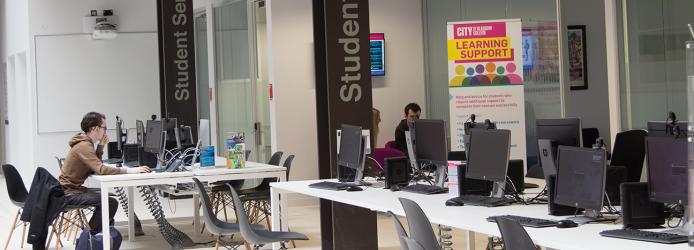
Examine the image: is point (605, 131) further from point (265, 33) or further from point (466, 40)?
point (265, 33)

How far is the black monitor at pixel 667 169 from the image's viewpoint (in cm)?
439

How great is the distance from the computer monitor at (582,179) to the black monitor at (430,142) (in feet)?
5.60

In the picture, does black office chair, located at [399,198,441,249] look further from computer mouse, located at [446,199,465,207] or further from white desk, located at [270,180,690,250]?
computer mouse, located at [446,199,465,207]

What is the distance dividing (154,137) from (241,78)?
3.80m

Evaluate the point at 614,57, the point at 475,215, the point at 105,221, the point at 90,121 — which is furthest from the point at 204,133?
the point at 475,215

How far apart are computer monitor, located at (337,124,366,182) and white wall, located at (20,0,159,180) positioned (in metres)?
9.41

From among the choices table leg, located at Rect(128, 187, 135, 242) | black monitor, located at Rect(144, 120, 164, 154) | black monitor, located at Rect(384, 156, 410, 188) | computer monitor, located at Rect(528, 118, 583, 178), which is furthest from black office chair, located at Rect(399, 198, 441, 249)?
table leg, located at Rect(128, 187, 135, 242)

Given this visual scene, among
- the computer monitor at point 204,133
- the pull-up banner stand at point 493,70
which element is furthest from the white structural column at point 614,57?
the computer monitor at point 204,133

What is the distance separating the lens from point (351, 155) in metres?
7.29

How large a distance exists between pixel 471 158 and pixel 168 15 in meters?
7.06

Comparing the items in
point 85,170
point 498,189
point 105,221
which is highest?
point 85,170

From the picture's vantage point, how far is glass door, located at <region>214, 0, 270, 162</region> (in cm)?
1329

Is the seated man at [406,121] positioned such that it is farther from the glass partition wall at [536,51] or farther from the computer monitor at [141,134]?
the computer monitor at [141,134]

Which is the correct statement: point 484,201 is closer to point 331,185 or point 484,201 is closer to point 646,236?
point 646,236
